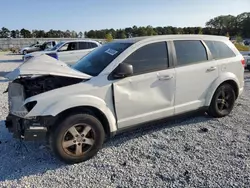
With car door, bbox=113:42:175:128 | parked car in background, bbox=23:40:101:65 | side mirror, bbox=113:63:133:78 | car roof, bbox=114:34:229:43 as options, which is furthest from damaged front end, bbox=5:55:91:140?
parked car in background, bbox=23:40:101:65

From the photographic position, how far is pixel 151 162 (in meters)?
3.50

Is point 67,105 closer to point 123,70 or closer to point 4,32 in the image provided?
point 123,70

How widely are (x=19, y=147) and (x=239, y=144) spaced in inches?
139

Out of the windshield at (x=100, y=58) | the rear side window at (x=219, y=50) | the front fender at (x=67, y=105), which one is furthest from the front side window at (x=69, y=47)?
the front fender at (x=67, y=105)

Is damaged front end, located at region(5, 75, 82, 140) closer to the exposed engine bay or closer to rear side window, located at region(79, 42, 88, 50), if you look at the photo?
the exposed engine bay

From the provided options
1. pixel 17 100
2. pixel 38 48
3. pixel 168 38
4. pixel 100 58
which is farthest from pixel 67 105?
pixel 38 48

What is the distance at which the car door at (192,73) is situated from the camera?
14.5 feet

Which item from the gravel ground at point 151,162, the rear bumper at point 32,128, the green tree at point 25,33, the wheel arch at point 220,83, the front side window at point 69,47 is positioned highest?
the green tree at point 25,33

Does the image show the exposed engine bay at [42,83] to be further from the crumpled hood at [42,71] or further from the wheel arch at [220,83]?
the wheel arch at [220,83]

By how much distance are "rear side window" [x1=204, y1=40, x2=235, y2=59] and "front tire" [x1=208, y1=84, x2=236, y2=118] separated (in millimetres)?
598

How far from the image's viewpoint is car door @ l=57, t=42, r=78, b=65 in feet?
40.5

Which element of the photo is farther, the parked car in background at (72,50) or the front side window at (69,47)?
the front side window at (69,47)

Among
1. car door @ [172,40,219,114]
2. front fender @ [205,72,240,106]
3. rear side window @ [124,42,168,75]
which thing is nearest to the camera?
rear side window @ [124,42,168,75]

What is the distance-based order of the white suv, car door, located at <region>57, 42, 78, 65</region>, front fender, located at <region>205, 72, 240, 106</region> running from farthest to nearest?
car door, located at <region>57, 42, 78, 65</region> → front fender, located at <region>205, 72, 240, 106</region> → the white suv
